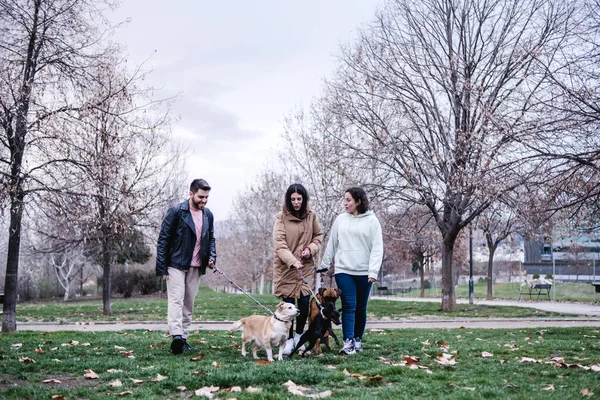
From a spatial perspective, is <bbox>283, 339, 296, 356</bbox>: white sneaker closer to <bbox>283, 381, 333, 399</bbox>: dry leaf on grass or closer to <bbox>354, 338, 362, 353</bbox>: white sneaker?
<bbox>354, 338, 362, 353</bbox>: white sneaker

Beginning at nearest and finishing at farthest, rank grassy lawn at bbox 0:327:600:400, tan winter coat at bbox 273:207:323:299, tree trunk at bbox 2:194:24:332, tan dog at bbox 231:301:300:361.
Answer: grassy lawn at bbox 0:327:600:400
tan dog at bbox 231:301:300:361
tan winter coat at bbox 273:207:323:299
tree trunk at bbox 2:194:24:332

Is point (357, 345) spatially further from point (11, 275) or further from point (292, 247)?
point (11, 275)

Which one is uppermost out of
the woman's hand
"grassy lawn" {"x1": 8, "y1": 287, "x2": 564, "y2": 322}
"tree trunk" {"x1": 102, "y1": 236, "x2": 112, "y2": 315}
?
the woman's hand

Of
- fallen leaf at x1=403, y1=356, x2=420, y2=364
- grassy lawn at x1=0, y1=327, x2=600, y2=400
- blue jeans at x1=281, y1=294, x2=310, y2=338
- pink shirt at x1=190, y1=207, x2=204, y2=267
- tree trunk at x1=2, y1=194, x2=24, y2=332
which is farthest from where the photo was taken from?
tree trunk at x1=2, y1=194, x2=24, y2=332

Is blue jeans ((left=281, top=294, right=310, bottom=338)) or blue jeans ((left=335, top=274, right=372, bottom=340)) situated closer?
blue jeans ((left=335, top=274, right=372, bottom=340))

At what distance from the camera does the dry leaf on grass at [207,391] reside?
5.00m

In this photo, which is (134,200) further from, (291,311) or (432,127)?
(432,127)

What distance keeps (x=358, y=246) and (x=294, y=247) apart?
0.82m

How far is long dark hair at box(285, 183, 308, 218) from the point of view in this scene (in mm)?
7391

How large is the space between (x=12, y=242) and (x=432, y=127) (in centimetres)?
1376

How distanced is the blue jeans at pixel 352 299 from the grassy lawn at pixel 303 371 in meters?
0.38

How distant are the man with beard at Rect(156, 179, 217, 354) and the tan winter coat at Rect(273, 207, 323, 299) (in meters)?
0.99

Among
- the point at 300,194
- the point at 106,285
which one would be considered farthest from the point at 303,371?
the point at 106,285

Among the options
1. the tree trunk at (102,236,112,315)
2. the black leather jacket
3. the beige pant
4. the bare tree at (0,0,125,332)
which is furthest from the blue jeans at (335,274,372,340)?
the tree trunk at (102,236,112,315)
